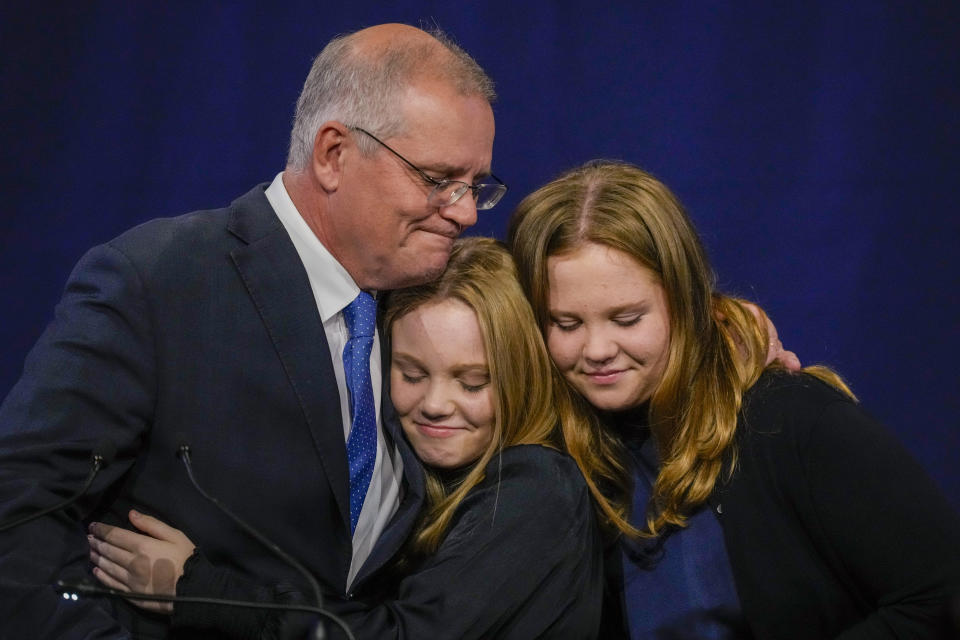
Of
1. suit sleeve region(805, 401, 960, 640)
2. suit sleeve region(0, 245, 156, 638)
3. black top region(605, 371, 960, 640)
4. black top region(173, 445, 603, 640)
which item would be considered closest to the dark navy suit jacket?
suit sleeve region(0, 245, 156, 638)

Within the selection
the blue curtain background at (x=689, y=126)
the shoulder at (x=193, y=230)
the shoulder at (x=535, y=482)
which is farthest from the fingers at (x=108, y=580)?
the blue curtain background at (x=689, y=126)

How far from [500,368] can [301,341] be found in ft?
1.16

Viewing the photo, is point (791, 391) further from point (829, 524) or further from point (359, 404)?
point (359, 404)

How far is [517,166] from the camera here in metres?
2.82

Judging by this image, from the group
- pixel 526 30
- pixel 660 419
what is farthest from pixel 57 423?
pixel 526 30

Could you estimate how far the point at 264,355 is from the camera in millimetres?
1841

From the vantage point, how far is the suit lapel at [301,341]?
1847mm

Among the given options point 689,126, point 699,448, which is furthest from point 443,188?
point 689,126

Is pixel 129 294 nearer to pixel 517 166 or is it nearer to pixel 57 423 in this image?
pixel 57 423

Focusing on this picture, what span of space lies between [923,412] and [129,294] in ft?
6.62

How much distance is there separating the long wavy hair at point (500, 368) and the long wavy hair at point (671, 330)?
0.14ft

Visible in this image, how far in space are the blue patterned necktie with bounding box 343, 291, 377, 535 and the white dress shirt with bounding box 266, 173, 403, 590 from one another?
12 millimetres

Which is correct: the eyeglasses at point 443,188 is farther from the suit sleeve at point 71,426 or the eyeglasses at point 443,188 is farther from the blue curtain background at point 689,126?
the blue curtain background at point 689,126

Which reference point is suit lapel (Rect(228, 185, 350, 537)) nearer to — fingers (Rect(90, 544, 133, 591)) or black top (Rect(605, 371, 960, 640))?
fingers (Rect(90, 544, 133, 591))
